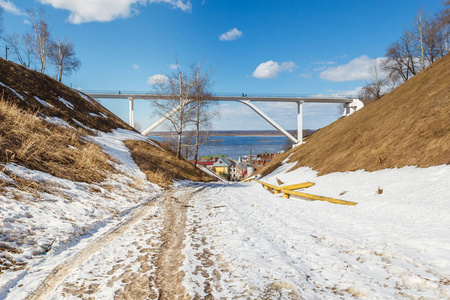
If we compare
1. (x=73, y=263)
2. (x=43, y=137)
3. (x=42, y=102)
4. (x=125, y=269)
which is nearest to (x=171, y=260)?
(x=125, y=269)

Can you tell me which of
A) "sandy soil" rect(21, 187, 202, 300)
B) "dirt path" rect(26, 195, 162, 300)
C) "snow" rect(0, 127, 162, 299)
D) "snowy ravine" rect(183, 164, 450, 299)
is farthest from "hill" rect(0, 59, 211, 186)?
"snowy ravine" rect(183, 164, 450, 299)

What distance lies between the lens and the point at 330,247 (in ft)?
13.3

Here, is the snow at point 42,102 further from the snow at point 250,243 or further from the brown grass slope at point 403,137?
the brown grass slope at point 403,137

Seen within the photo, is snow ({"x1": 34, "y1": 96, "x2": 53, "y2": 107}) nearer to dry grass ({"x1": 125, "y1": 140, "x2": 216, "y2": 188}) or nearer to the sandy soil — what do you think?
dry grass ({"x1": 125, "y1": 140, "x2": 216, "y2": 188})

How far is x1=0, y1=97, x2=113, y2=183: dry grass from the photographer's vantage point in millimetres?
6355

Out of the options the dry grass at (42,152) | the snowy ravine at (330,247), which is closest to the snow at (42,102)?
the dry grass at (42,152)

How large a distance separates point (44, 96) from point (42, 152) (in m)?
12.4

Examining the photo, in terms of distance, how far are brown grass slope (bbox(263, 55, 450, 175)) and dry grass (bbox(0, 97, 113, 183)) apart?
38.4 feet

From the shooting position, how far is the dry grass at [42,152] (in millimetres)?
6355

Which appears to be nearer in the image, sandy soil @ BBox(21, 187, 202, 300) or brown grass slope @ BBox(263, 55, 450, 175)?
sandy soil @ BBox(21, 187, 202, 300)

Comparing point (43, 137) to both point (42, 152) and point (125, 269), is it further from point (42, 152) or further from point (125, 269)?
point (125, 269)

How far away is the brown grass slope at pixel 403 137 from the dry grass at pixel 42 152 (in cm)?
1171

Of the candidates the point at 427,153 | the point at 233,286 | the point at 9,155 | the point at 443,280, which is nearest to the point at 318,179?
the point at 427,153

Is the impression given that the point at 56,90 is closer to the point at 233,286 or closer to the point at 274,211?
the point at 274,211
